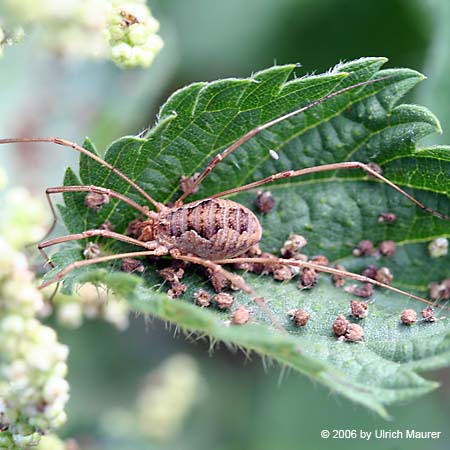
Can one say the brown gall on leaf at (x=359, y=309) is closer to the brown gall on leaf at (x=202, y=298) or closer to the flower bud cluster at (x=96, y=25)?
the brown gall on leaf at (x=202, y=298)

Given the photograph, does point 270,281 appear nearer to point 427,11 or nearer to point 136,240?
point 136,240

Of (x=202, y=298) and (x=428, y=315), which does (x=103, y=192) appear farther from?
(x=428, y=315)

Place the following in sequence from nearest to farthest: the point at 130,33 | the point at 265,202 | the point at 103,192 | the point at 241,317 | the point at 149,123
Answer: the point at 130,33 < the point at 241,317 < the point at 103,192 < the point at 265,202 < the point at 149,123

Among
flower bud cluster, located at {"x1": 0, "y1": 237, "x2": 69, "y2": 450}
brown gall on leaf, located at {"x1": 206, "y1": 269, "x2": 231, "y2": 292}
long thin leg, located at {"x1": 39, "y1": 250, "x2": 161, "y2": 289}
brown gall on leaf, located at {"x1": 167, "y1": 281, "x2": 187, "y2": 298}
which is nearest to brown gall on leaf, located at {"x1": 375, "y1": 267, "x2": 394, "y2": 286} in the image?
brown gall on leaf, located at {"x1": 206, "y1": 269, "x2": 231, "y2": 292}

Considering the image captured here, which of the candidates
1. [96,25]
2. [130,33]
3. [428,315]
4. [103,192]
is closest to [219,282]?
[103,192]

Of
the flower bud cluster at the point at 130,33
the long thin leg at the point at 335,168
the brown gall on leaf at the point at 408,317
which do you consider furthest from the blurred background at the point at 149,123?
the flower bud cluster at the point at 130,33

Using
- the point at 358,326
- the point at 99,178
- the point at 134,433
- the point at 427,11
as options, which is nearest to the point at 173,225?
the point at 99,178
